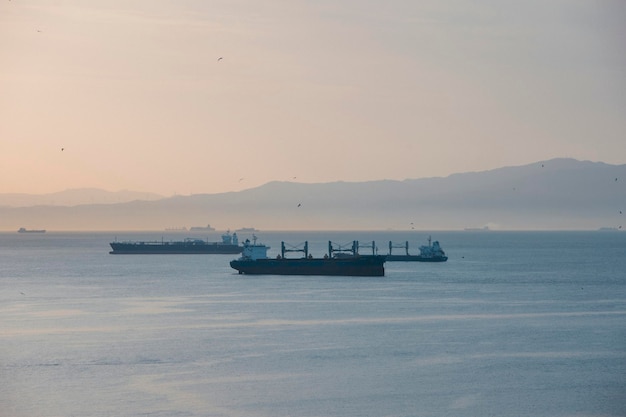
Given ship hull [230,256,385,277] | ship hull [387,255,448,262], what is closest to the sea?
ship hull [230,256,385,277]

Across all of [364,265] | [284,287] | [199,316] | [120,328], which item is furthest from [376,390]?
[364,265]

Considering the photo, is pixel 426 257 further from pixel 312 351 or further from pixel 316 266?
pixel 312 351

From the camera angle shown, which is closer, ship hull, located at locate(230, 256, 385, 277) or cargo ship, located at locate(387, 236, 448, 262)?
ship hull, located at locate(230, 256, 385, 277)

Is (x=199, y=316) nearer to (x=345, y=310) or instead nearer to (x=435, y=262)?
(x=345, y=310)

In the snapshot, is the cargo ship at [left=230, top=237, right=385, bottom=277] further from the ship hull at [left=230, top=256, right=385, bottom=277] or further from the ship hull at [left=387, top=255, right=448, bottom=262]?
the ship hull at [left=387, top=255, right=448, bottom=262]

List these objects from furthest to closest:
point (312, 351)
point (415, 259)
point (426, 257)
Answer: point (426, 257)
point (415, 259)
point (312, 351)

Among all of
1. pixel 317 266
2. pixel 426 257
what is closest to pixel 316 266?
pixel 317 266
